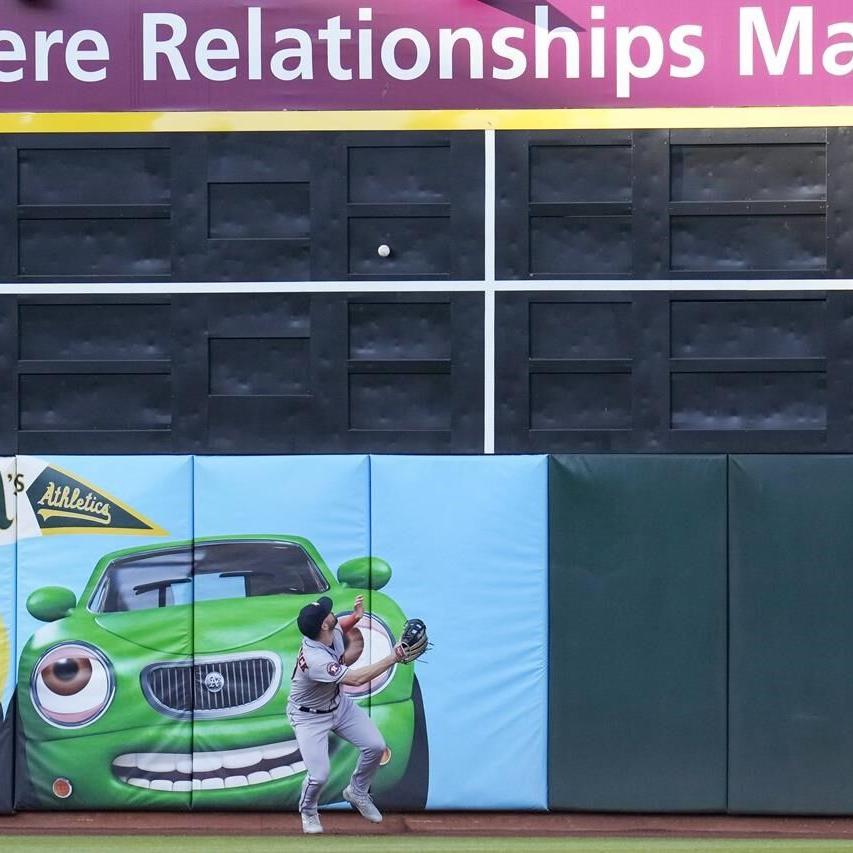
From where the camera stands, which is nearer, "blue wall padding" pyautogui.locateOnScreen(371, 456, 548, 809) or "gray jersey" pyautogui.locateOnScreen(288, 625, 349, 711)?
"gray jersey" pyautogui.locateOnScreen(288, 625, 349, 711)

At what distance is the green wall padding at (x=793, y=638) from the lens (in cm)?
725

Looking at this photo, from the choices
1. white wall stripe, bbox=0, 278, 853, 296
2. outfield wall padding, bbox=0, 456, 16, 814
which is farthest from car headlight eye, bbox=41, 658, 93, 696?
white wall stripe, bbox=0, 278, 853, 296

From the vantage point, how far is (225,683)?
732 centimetres

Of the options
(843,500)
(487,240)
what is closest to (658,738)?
(843,500)

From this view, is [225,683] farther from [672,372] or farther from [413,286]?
[672,372]

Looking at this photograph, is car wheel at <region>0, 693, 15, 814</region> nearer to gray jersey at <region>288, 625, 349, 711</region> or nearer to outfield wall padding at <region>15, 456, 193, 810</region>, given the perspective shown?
outfield wall padding at <region>15, 456, 193, 810</region>

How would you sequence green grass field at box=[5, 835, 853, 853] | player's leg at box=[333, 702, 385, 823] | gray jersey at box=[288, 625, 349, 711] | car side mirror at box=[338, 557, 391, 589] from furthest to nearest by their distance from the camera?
1. car side mirror at box=[338, 557, 391, 589]
2. player's leg at box=[333, 702, 385, 823]
3. gray jersey at box=[288, 625, 349, 711]
4. green grass field at box=[5, 835, 853, 853]

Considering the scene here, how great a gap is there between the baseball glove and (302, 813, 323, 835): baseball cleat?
1.08 m

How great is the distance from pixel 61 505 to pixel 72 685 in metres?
1.11

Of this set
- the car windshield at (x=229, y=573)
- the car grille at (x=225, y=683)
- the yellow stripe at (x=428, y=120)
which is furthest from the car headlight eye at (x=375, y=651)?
the yellow stripe at (x=428, y=120)

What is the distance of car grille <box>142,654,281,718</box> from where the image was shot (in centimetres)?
732

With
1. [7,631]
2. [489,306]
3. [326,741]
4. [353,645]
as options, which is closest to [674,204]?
[489,306]

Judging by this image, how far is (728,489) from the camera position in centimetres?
729

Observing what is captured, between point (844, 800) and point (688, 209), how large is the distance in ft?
12.2
